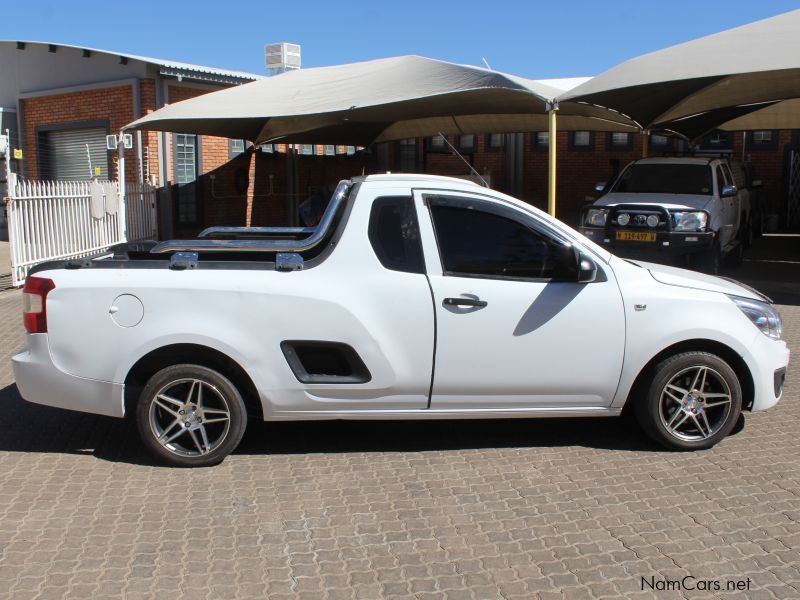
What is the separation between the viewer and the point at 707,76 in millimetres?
11148

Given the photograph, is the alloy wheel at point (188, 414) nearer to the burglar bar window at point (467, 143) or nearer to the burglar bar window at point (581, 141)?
the burglar bar window at point (581, 141)

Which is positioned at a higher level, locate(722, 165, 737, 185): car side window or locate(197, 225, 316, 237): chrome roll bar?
locate(722, 165, 737, 185): car side window

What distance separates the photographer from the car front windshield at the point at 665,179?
43.8 ft

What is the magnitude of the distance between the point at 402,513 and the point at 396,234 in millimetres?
1682

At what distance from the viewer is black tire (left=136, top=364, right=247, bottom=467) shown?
488 centimetres

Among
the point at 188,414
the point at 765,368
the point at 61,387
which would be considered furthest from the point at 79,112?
the point at 765,368

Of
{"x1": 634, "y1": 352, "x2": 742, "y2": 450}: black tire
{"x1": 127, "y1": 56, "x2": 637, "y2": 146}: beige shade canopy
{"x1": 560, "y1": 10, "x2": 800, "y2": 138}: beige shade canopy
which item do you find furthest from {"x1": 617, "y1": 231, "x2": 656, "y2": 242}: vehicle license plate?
{"x1": 634, "y1": 352, "x2": 742, "y2": 450}: black tire

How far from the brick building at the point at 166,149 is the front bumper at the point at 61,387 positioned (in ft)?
40.9

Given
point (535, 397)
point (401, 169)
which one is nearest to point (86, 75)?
point (401, 169)

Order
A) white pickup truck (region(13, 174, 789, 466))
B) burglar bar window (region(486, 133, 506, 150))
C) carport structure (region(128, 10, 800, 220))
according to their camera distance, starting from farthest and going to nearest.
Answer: burglar bar window (region(486, 133, 506, 150)) → carport structure (region(128, 10, 800, 220)) → white pickup truck (region(13, 174, 789, 466))

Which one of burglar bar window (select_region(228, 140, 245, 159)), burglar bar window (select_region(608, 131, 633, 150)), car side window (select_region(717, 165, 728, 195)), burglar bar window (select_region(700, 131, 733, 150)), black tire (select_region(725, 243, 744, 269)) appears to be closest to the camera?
car side window (select_region(717, 165, 728, 195))

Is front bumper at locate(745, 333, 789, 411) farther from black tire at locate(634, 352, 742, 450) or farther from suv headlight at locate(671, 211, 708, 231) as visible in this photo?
suv headlight at locate(671, 211, 708, 231)

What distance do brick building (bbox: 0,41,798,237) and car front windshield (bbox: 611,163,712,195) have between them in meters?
5.20

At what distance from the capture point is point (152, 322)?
4.83 meters
